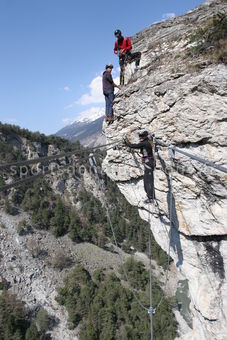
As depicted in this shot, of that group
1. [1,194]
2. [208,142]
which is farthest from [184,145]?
[1,194]

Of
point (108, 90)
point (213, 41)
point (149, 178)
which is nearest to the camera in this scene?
point (213, 41)

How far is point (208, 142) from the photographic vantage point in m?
8.67

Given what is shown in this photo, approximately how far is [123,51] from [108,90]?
2.20 m

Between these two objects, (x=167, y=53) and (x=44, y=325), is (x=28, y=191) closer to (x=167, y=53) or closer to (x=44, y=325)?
(x=44, y=325)

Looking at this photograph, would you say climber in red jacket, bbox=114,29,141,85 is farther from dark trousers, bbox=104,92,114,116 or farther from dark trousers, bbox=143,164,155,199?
dark trousers, bbox=143,164,155,199

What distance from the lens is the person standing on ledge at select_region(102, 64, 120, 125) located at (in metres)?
10.6

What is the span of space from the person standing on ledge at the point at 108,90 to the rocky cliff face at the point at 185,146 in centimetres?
29

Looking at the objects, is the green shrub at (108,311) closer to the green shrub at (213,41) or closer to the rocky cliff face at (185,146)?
the rocky cliff face at (185,146)

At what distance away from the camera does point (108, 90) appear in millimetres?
11109

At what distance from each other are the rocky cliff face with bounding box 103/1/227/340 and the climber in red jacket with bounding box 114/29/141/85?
16.5 inches

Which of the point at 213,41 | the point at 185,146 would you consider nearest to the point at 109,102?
the point at 185,146

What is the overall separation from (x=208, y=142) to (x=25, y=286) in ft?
112

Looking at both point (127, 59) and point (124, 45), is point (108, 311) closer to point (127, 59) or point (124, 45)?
point (127, 59)

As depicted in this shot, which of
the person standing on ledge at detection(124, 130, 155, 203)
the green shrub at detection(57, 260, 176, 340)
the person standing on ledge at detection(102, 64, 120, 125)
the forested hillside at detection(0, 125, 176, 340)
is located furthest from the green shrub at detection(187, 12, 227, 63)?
the green shrub at detection(57, 260, 176, 340)
